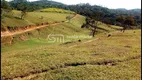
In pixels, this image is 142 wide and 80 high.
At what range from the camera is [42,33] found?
246 feet

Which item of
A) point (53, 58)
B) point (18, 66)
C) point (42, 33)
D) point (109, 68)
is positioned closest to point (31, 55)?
point (53, 58)

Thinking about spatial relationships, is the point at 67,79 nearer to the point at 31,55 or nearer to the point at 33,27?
the point at 31,55

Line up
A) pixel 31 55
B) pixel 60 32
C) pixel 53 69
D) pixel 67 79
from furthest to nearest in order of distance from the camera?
1. pixel 60 32
2. pixel 31 55
3. pixel 53 69
4. pixel 67 79

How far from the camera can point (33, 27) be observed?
259 ft

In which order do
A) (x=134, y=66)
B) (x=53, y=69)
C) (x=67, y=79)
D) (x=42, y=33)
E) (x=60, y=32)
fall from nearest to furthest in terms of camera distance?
(x=67, y=79), (x=53, y=69), (x=134, y=66), (x=42, y=33), (x=60, y=32)

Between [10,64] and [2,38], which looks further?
[2,38]

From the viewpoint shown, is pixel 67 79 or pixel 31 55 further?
pixel 31 55

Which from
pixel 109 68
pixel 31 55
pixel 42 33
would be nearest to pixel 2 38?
pixel 42 33

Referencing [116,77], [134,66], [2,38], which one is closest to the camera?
[116,77]

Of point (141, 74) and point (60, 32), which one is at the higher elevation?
point (141, 74)

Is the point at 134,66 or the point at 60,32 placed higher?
the point at 134,66

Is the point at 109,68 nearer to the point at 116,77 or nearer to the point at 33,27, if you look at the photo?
the point at 116,77

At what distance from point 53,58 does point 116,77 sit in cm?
917

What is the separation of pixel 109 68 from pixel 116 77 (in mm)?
3021
